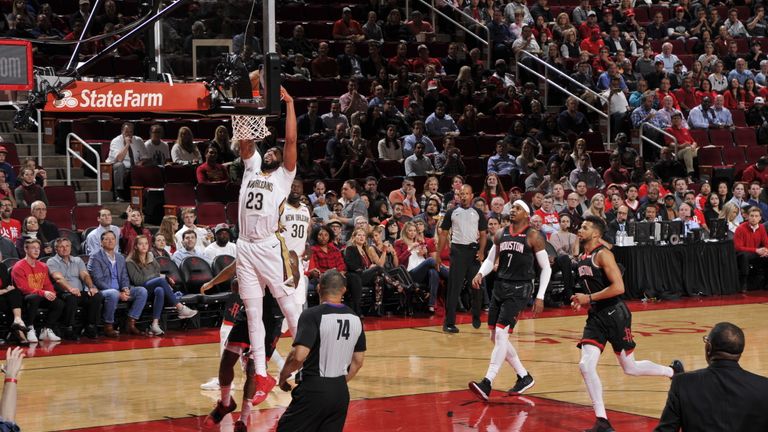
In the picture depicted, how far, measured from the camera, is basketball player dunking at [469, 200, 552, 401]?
10.9 metres

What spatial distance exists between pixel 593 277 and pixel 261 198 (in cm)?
283

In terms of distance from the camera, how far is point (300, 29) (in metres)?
22.6

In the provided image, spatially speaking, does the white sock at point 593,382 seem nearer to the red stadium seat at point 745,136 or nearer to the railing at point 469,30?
the red stadium seat at point 745,136

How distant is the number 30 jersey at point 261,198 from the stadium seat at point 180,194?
26.7ft

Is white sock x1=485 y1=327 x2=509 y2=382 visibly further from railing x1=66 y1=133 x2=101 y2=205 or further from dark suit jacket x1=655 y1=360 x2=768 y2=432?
railing x1=66 y1=133 x2=101 y2=205

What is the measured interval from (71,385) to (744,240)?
12012 millimetres

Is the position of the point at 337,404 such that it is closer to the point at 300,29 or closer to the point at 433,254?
the point at 433,254

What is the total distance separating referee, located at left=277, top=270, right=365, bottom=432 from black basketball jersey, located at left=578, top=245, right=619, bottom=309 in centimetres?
308

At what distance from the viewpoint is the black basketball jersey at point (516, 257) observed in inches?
443

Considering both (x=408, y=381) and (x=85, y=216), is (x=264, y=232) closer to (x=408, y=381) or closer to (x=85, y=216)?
(x=408, y=381)

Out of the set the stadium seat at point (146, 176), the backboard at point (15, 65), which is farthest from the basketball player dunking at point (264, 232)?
the stadium seat at point (146, 176)

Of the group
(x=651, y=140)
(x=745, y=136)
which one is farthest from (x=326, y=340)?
(x=745, y=136)

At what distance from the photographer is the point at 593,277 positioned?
10.0m

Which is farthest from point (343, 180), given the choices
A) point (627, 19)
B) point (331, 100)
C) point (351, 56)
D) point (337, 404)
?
point (337, 404)
